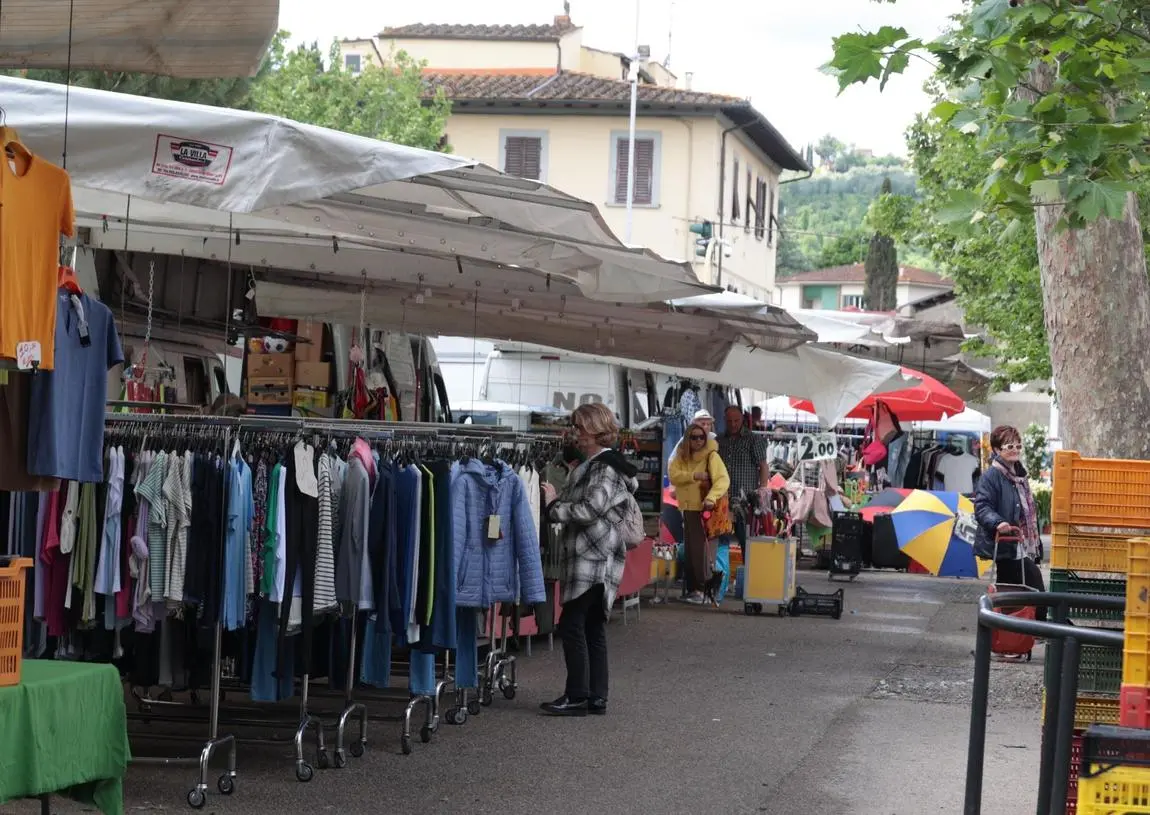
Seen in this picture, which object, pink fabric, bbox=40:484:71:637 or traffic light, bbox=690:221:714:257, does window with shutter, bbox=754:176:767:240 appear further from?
pink fabric, bbox=40:484:71:637

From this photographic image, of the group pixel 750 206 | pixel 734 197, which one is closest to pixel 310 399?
pixel 734 197

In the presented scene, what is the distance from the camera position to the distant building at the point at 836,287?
108 m

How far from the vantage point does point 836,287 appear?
357 feet

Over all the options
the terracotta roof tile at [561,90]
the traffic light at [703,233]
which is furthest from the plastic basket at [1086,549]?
the terracotta roof tile at [561,90]

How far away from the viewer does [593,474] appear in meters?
10.6

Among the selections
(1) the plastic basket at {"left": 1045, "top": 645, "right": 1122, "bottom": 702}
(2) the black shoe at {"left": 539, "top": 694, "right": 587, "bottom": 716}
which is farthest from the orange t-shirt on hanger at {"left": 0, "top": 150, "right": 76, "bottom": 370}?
(2) the black shoe at {"left": 539, "top": 694, "right": 587, "bottom": 716}

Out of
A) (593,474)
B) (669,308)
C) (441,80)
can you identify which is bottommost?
(593,474)

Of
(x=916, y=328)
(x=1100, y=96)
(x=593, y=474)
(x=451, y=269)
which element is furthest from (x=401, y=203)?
(x=916, y=328)

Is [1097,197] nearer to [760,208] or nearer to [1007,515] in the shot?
[1007,515]

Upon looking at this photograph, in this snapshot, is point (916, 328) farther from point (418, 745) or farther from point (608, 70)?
point (608, 70)

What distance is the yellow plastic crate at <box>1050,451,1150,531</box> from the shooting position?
6293 mm

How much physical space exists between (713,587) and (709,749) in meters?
8.38

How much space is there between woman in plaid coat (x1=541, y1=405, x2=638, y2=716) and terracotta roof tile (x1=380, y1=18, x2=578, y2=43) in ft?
142

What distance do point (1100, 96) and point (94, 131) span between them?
4.87m
